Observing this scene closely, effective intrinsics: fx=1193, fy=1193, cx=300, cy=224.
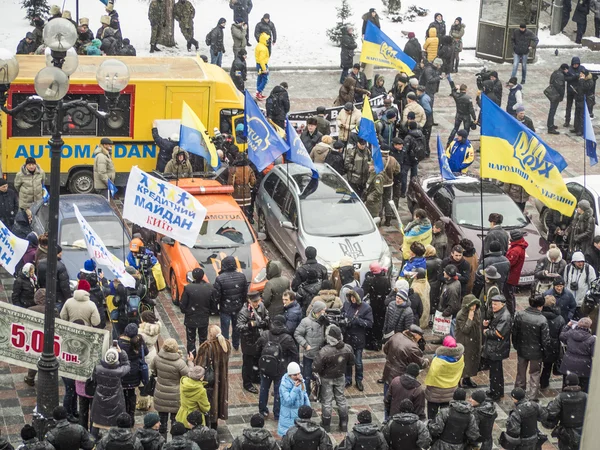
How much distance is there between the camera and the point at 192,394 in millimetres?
14516

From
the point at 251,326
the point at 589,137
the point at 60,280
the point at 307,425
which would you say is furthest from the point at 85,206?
the point at 589,137

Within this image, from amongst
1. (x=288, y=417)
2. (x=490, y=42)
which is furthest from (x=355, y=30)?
(x=288, y=417)

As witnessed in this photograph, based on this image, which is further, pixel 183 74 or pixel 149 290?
pixel 183 74

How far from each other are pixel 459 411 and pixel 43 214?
9.30 meters

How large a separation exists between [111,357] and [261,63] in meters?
17.5

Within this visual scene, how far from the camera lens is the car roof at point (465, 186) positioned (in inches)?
862

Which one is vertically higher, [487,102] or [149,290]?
[487,102]

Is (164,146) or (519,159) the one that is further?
(164,146)

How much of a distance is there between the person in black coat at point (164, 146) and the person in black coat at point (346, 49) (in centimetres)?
989

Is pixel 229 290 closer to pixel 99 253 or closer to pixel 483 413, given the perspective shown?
pixel 99 253

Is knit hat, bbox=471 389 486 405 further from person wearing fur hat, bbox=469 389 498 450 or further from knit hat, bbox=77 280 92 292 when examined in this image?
knit hat, bbox=77 280 92 292

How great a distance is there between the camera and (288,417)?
584 inches

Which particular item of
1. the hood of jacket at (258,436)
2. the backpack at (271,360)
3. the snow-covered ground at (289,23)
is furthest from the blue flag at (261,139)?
the snow-covered ground at (289,23)

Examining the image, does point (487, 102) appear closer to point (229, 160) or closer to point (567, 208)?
point (567, 208)
